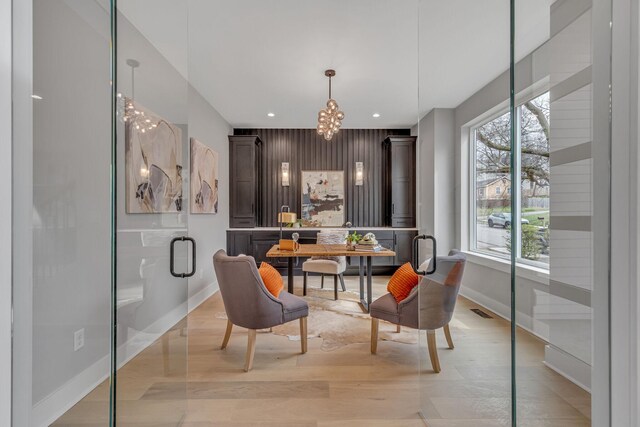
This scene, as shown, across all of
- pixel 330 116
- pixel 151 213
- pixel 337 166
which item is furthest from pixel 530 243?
pixel 337 166

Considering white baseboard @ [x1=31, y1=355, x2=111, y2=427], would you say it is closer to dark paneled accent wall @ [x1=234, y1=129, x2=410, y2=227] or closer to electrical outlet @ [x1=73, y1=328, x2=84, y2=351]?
electrical outlet @ [x1=73, y1=328, x2=84, y2=351]

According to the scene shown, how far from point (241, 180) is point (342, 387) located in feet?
13.4

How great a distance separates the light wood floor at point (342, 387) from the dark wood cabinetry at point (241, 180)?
289 cm

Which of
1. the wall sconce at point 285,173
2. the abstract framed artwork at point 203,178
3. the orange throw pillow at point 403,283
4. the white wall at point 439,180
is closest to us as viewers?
the white wall at point 439,180

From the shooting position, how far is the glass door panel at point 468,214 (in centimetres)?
117

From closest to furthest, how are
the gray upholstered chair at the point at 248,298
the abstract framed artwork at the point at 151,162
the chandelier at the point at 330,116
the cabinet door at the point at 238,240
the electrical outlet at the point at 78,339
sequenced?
the abstract framed artwork at the point at 151,162, the electrical outlet at the point at 78,339, the gray upholstered chair at the point at 248,298, the chandelier at the point at 330,116, the cabinet door at the point at 238,240

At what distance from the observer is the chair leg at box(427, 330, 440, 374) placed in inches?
60.9

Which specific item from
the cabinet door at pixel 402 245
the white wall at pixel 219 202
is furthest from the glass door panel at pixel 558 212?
the cabinet door at pixel 402 245

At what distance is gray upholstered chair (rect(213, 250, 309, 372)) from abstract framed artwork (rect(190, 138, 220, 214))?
1869 mm

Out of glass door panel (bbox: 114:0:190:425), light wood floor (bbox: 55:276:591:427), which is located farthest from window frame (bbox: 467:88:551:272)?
glass door panel (bbox: 114:0:190:425)
